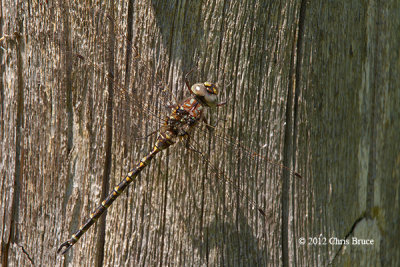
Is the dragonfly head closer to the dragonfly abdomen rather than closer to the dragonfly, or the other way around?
the dragonfly

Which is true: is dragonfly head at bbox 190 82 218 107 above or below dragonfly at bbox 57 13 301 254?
above

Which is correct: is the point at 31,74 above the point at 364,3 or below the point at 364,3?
below

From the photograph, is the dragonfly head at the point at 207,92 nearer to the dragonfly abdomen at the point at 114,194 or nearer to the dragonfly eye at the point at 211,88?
the dragonfly eye at the point at 211,88

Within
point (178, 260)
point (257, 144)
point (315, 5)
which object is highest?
point (315, 5)

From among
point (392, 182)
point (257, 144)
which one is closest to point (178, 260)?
point (257, 144)

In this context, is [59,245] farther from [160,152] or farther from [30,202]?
[160,152]

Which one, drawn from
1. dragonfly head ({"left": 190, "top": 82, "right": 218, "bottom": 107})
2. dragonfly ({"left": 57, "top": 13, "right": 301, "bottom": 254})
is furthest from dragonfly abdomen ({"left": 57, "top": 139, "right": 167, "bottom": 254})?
dragonfly head ({"left": 190, "top": 82, "right": 218, "bottom": 107})

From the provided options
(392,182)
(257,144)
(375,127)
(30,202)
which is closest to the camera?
(257,144)
